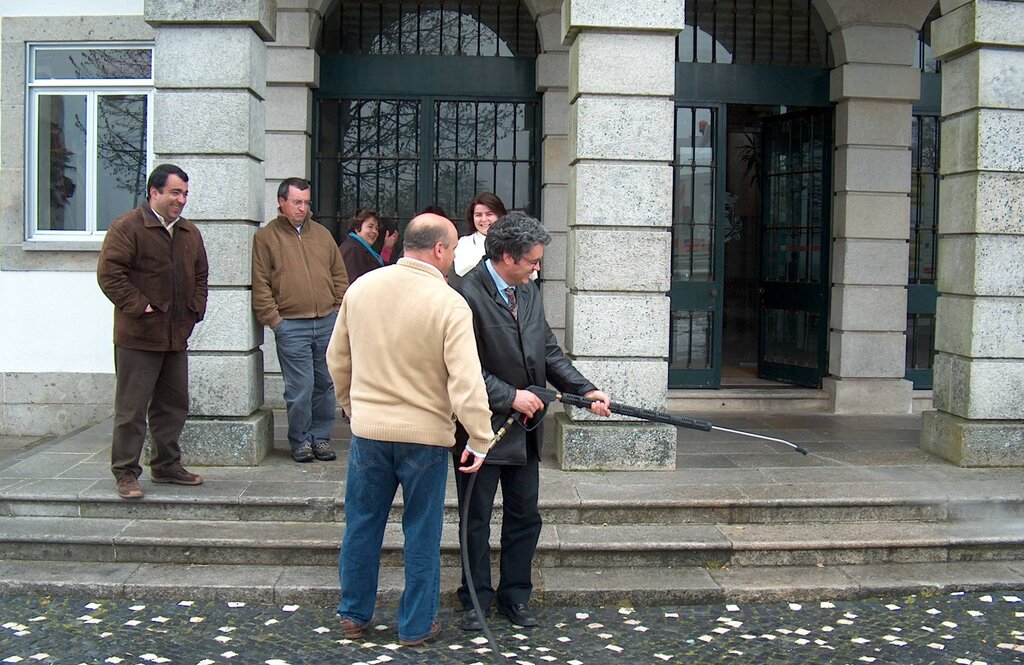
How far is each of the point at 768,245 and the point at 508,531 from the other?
22.8ft

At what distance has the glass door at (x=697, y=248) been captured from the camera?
36.4 feet

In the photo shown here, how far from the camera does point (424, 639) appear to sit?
5484mm

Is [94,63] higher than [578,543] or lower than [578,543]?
higher

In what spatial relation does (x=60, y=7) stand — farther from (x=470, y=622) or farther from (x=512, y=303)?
(x=470, y=622)

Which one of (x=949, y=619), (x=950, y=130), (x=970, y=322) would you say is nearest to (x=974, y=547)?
(x=949, y=619)

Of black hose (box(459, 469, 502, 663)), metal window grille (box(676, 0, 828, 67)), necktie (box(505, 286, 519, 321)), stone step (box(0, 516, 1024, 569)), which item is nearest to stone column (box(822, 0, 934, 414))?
metal window grille (box(676, 0, 828, 67))

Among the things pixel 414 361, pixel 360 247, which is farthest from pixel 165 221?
pixel 414 361

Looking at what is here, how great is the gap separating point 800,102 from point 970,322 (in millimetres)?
3684

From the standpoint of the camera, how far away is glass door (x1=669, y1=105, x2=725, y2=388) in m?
11.1

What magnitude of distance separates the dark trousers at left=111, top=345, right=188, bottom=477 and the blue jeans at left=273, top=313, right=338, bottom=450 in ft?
2.68

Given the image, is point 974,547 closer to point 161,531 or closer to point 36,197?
point 161,531

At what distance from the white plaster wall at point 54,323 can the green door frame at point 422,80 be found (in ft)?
7.93

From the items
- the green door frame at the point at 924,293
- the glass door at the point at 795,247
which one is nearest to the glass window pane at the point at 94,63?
the glass door at the point at 795,247

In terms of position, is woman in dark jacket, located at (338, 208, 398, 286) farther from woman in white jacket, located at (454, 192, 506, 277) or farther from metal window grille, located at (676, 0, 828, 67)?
metal window grille, located at (676, 0, 828, 67)
